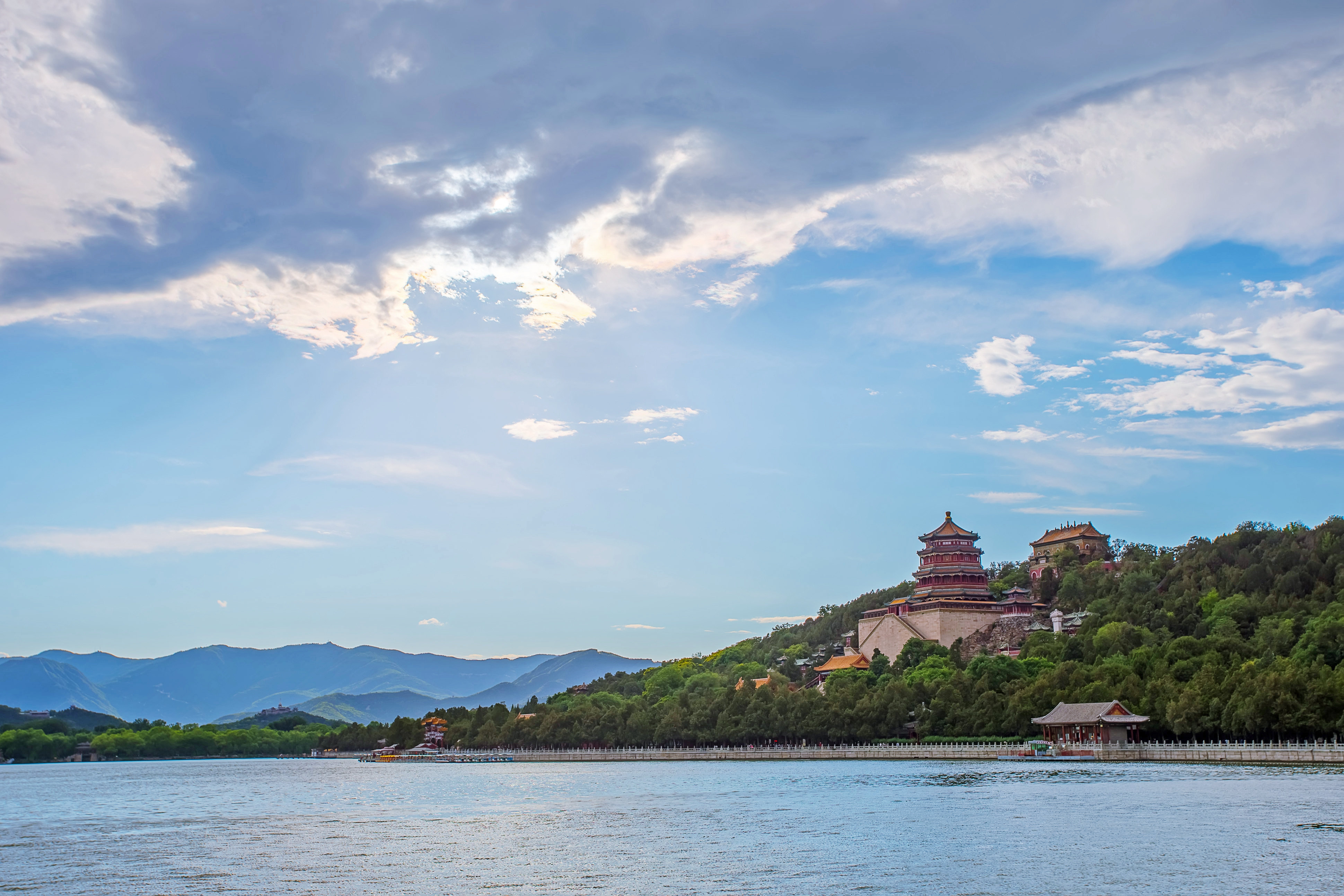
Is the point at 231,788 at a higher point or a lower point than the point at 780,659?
lower

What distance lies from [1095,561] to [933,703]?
53289 mm

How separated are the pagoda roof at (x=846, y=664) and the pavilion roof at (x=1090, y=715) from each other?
134 feet

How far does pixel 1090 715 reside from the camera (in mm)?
81250

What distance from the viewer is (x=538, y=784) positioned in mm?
84562

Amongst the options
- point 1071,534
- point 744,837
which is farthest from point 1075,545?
point 744,837

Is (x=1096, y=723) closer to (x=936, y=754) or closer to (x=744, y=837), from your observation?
(x=936, y=754)

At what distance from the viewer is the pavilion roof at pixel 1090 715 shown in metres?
80.1

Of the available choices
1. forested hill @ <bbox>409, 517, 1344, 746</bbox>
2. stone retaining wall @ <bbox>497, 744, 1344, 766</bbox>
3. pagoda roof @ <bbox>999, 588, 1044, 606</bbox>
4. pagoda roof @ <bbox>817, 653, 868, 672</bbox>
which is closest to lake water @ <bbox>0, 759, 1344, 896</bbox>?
stone retaining wall @ <bbox>497, 744, 1344, 766</bbox>

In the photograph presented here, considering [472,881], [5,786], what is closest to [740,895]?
[472,881]

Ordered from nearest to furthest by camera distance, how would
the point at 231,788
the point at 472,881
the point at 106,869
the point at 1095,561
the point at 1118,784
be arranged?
the point at 472,881
the point at 106,869
the point at 1118,784
the point at 231,788
the point at 1095,561

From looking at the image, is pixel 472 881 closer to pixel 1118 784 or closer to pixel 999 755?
pixel 1118 784

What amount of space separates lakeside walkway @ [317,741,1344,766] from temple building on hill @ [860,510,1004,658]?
25451mm

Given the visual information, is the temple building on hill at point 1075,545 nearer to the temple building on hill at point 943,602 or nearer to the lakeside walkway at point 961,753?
the temple building on hill at point 943,602

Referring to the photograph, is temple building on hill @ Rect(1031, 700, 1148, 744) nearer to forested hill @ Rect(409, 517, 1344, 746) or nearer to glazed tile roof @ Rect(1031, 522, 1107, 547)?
forested hill @ Rect(409, 517, 1344, 746)
